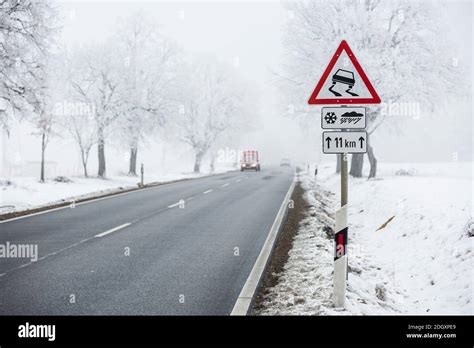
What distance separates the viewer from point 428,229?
8266 mm

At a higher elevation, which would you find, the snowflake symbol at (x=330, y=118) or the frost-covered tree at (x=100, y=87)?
the frost-covered tree at (x=100, y=87)

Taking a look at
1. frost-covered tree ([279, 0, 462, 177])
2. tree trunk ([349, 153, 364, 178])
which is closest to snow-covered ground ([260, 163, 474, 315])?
frost-covered tree ([279, 0, 462, 177])

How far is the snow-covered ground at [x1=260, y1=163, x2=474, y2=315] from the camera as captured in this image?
201 inches

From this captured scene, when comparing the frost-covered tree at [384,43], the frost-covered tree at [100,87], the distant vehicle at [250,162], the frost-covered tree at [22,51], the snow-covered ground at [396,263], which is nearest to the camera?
the snow-covered ground at [396,263]

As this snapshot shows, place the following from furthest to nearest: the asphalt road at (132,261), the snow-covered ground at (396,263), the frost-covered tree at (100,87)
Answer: the frost-covered tree at (100,87) < the snow-covered ground at (396,263) < the asphalt road at (132,261)

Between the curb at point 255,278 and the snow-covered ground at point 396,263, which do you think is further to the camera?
the snow-covered ground at point 396,263

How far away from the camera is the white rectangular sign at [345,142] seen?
4.66 meters

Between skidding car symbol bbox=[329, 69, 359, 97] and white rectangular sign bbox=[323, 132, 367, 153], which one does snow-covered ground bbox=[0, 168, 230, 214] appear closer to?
white rectangular sign bbox=[323, 132, 367, 153]

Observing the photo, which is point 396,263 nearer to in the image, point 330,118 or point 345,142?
point 345,142

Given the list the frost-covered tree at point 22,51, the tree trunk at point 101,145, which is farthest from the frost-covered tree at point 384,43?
the tree trunk at point 101,145

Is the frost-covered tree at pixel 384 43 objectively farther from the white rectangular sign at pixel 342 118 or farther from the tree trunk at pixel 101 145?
the white rectangular sign at pixel 342 118

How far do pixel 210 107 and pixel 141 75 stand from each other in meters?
13.9
